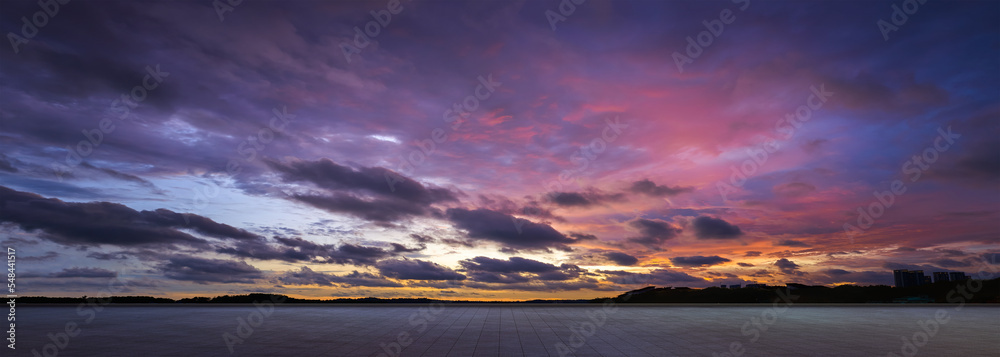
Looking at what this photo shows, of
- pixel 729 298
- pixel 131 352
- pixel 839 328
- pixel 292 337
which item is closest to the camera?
pixel 131 352

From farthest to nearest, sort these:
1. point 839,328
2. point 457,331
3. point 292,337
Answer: point 839,328, point 457,331, point 292,337

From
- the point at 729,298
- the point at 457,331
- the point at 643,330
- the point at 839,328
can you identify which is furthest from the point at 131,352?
the point at 729,298

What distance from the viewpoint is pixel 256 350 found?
2130 cm

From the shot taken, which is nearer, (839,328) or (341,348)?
(341,348)

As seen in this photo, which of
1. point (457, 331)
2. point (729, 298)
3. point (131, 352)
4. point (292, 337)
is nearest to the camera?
point (131, 352)

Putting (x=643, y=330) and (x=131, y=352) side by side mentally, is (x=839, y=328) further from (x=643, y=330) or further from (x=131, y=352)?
(x=131, y=352)

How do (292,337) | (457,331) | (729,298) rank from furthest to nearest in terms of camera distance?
(729,298), (457,331), (292,337)

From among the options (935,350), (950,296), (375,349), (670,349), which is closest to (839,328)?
(935,350)

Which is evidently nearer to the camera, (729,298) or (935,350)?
(935,350)

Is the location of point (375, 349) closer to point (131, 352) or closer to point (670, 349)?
point (131, 352)

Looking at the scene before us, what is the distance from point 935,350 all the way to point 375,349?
21540 mm

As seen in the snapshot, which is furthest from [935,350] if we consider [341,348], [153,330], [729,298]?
[729,298]

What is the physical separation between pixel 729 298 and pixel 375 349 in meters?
191

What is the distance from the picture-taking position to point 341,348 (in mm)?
21641
